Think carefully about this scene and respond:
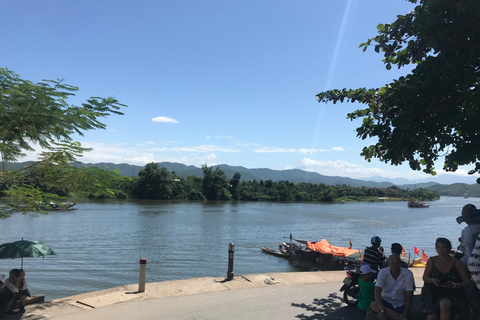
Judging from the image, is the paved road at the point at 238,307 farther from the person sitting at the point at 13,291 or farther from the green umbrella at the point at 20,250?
A: the green umbrella at the point at 20,250

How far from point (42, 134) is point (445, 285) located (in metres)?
8.17

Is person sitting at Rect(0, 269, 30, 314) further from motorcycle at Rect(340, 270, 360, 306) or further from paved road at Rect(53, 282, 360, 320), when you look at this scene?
motorcycle at Rect(340, 270, 360, 306)

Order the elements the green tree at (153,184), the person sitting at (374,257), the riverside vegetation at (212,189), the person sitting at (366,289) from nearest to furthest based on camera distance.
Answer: the person sitting at (366,289), the person sitting at (374,257), the green tree at (153,184), the riverside vegetation at (212,189)

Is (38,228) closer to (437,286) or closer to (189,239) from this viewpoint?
(189,239)

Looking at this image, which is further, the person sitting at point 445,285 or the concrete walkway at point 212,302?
the concrete walkway at point 212,302

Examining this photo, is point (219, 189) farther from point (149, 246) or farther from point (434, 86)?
point (434, 86)

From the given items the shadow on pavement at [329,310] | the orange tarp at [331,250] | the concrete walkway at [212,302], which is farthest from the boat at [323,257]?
the shadow on pavement at [329,310]

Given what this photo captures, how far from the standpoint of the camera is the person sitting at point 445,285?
465 cm

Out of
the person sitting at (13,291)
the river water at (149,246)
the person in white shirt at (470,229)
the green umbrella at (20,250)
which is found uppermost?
the person in white shirt at (470,229)

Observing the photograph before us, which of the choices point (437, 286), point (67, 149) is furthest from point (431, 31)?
point (67, 149)

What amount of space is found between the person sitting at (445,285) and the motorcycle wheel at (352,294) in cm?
256

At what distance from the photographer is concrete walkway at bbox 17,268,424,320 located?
693 cm

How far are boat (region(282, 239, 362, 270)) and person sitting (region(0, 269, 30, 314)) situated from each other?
15.2 metres

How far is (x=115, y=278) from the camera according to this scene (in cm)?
1825
